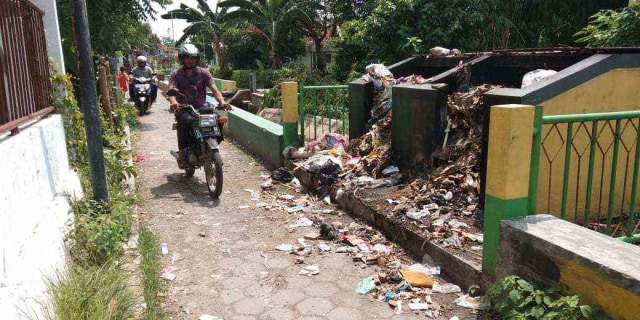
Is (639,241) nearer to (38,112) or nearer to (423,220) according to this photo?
(423,220)

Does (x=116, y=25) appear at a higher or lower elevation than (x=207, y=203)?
higher

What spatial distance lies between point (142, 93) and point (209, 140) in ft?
30.1

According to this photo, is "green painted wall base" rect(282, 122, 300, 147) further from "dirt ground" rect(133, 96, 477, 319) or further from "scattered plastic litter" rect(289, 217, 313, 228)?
"scattered plastic litter" rect(289, 217, 313, 228)

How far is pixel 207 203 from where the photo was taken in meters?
5.46

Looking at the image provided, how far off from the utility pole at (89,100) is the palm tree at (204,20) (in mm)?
22926

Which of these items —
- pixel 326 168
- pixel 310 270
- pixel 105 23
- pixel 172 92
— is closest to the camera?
pixel 310 270

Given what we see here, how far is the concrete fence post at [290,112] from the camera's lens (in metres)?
6.73

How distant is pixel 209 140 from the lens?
5438 mm

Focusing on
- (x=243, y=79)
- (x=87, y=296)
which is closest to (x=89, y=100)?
(x=87, y=296)

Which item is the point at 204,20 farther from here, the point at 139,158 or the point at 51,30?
the point at 51,30

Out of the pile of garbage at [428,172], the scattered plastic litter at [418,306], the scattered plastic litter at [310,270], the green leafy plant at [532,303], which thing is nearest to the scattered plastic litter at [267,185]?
the pile of garbage at [428,172]

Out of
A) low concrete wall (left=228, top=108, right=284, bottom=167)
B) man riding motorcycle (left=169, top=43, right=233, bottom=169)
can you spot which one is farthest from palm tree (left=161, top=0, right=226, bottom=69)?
man riding motorcycle (left=169, top=43, right=233, bottom=169)

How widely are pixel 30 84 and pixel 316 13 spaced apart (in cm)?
2096

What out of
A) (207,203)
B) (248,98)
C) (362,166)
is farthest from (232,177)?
(248,98)
